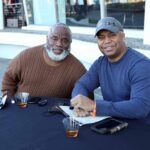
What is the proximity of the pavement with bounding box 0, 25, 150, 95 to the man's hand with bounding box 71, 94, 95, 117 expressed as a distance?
2419 mm

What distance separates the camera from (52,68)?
289 centimetres

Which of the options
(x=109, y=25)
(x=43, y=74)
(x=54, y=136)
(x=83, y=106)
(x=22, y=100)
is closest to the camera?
(x=54, y=136)

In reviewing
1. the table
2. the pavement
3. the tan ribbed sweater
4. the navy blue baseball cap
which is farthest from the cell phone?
the pavement

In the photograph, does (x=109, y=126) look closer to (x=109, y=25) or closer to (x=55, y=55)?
(x=109, y=25)

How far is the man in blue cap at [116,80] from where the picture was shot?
2.06 meters

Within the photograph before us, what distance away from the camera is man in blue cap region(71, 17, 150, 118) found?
206 cm

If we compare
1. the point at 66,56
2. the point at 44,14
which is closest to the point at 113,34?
the point at 66,56

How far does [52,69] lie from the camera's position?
2.88 meters

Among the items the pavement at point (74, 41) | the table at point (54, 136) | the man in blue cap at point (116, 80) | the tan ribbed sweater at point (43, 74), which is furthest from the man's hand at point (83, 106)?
the pavement at point (74, 41)

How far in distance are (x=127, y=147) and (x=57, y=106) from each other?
759 mm

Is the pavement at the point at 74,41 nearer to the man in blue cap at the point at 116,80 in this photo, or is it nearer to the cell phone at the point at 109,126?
the man in blue cap at the point at 116,80

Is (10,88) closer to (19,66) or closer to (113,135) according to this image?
(19,66)

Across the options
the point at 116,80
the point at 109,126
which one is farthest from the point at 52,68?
the point at 109,126

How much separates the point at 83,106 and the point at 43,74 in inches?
34.0
